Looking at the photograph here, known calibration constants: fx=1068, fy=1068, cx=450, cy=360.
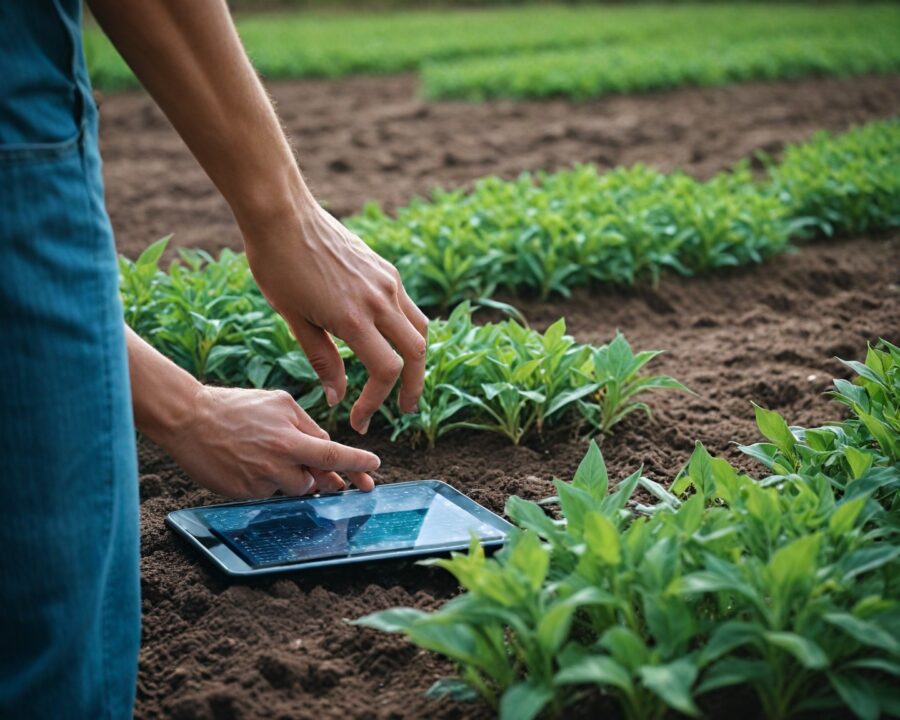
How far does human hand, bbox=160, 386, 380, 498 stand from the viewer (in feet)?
7.18

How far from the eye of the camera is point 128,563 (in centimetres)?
168

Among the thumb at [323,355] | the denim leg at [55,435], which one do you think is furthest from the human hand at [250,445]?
the denim leg at [55,435]

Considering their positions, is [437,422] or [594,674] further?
[437,422]

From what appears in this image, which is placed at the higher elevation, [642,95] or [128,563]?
[128,563]

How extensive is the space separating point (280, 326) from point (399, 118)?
5.60 meters

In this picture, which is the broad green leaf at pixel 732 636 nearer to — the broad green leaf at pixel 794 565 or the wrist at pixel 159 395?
the broad green leaf at pixel 794 565

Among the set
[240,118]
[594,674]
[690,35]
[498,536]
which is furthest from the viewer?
[690,35]

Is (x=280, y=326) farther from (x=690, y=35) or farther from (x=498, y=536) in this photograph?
(x=690, y=35)

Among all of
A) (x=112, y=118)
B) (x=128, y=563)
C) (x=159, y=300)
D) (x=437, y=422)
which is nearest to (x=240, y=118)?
(x=128, y=563)

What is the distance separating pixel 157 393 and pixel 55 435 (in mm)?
523

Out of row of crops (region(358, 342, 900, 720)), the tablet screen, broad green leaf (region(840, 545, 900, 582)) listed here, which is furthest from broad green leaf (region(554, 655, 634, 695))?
the tablet screen

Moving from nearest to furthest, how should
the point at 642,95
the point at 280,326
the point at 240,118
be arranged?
the point at 240,118 < the point at 280,326 < the point at 642,95

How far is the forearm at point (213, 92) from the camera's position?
5.41 feet

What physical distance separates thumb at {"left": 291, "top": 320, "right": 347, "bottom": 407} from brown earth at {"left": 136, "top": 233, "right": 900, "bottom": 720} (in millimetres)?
392
